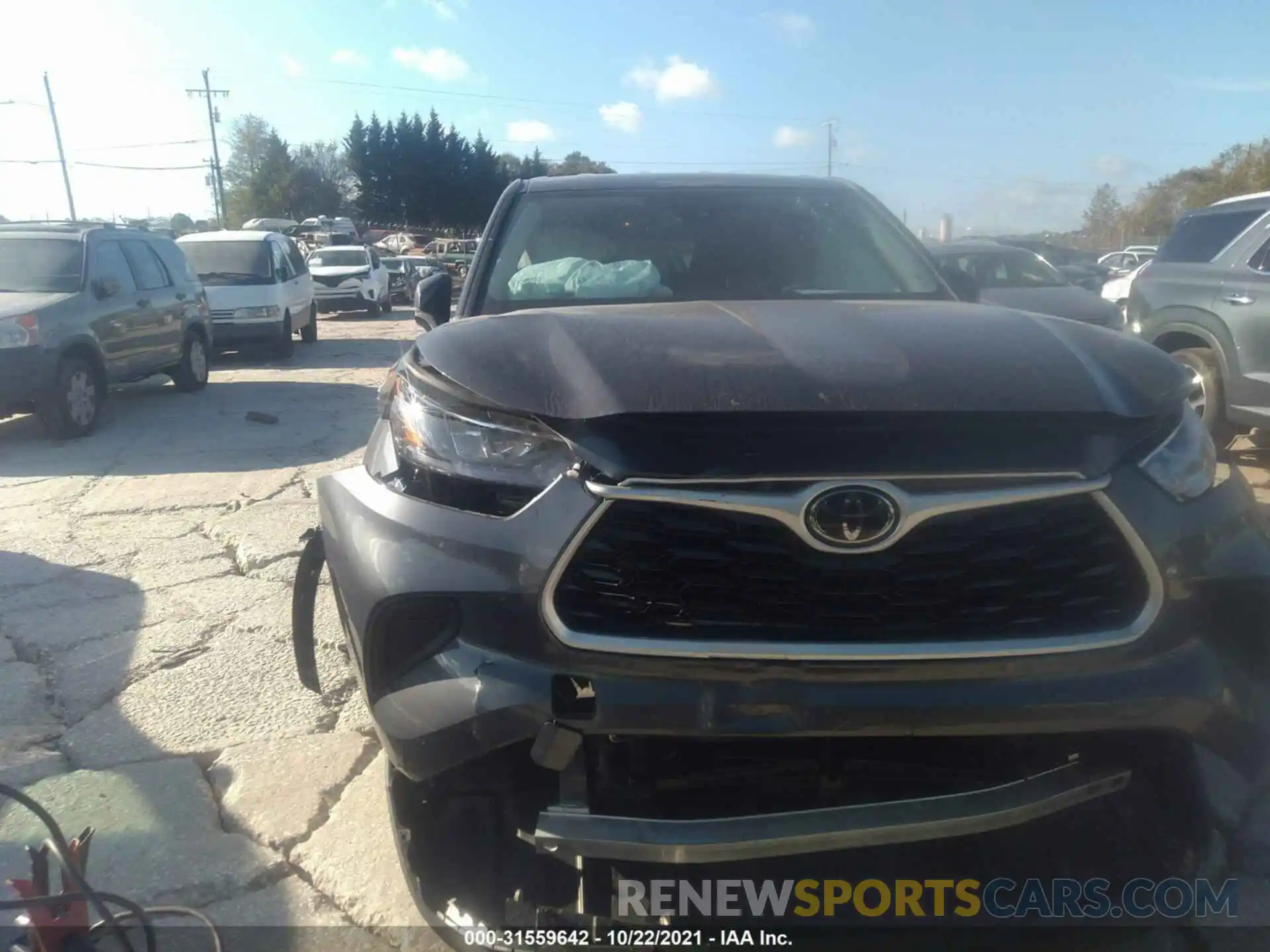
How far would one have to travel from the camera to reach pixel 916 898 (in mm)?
2018

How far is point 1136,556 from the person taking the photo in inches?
74.7

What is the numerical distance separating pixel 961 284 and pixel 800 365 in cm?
164

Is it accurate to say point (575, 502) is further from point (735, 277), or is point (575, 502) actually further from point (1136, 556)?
point (735, 277)

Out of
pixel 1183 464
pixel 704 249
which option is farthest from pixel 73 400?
pixel 1183 464

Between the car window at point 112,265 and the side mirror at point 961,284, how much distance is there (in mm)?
8758

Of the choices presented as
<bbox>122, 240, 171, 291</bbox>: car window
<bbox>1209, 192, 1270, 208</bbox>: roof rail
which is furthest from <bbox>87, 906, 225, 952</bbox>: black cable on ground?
<bbox>122, 240, 171, 291</bbox>: car window

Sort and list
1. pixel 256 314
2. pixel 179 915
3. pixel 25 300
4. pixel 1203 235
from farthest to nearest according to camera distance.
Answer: pixel 256 314 → pixel 25 300 → pixel 1203 235 → pixel 179 915

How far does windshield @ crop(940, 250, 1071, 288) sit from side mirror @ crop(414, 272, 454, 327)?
8593 millimetres

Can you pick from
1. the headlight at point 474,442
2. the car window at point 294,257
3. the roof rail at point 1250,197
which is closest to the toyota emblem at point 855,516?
the headlight at point 474,442

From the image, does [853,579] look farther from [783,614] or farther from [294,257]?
[294,257]

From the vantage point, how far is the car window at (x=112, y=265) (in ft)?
32.7

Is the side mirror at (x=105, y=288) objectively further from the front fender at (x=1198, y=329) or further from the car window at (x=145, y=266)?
the front fender at (x=1198, y=329)

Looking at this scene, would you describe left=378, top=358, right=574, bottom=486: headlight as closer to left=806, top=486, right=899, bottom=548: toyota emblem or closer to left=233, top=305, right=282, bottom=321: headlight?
left=806, top=486, right=899, bottom=548: toyota emblem

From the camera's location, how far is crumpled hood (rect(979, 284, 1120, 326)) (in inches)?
373
